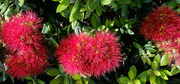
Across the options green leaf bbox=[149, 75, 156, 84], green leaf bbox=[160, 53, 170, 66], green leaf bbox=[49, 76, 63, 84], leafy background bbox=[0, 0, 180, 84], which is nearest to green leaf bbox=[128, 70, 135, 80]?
leafy background bbox=[0, 0, 180, 84]

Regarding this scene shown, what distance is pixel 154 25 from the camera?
3.53 feet

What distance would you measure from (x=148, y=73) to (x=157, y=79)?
0.11 metres

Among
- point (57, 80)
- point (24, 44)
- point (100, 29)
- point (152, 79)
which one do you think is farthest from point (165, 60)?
point (24, 44)

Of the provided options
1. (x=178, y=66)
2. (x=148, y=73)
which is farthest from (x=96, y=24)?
(x=178, y=66)

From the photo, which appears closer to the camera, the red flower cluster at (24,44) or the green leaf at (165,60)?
the red flower cluster at (24,44)

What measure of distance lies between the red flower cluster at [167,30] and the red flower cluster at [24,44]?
78 centimetres

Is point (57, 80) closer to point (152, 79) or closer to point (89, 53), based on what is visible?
point (89, 53)

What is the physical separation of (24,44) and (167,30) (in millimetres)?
930

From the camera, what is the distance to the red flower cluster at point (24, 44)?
3.03 feet

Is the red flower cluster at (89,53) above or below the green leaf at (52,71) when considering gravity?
above

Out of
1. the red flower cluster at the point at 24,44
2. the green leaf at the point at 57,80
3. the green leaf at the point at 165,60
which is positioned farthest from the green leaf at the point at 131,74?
the red flower cluster at the point at 24,44

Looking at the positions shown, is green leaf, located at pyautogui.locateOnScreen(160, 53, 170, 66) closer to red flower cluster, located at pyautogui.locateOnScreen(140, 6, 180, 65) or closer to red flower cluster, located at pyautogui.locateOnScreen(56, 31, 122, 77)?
red flower cluster, located at pyautogui.locateOnScreen(140, 6, 180, 65)

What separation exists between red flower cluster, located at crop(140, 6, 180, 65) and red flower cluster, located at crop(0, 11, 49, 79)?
783 millimetres

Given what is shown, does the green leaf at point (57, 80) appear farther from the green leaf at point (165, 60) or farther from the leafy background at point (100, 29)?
the green leaf at point (165, 60)
